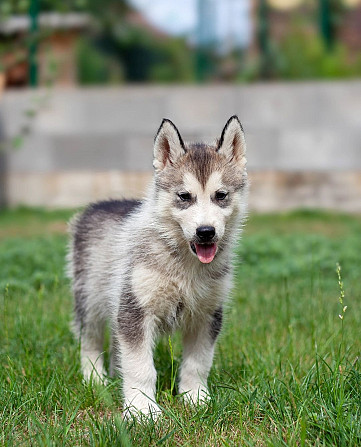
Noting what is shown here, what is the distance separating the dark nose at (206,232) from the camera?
11.6 ft

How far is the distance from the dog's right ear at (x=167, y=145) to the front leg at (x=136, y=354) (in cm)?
78

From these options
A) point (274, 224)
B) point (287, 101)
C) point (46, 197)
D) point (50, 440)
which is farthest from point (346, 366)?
point (46, 197)

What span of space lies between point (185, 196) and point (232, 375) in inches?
41.3

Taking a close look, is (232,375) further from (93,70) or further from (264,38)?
(93,70)

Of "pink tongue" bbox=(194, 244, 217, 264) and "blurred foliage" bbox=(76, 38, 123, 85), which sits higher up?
"blurred foliage" bbox=(76, 38, 123, 85)

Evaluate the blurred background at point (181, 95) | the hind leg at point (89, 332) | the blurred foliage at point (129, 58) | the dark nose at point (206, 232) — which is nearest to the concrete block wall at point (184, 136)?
the blurred background at point (181, 95)

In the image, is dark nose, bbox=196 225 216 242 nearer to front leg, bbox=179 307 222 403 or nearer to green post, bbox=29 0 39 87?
front leg, bbox=179 307 222 403

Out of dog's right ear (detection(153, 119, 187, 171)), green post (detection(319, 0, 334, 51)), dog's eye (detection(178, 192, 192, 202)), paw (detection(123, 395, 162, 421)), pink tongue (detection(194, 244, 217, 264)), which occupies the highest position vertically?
green post (detection(319, 0, 334, 51))

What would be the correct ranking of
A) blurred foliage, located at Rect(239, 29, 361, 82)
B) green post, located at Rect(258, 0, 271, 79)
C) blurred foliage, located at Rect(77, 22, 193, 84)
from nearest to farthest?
green post, located at Rect(258, 0, 271, 79)
blurred foliage, located at Rect(239, 29, 361, 82)
blurred foliage, located at Rect(77, 22, 193, 84)

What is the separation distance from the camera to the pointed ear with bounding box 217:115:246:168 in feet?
12.9

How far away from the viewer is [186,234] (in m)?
3.63

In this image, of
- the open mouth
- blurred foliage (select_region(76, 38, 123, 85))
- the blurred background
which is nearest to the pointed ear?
the open mouth

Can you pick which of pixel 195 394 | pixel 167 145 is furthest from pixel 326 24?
pixel 195 394

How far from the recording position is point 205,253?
365 cm
